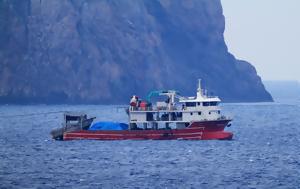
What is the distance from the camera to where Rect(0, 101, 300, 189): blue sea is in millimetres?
72188

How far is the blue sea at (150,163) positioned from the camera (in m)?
72.2

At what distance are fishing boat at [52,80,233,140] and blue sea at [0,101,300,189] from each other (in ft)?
3.92

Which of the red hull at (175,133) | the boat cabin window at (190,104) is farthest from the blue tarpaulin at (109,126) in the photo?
the boat cabin window at (190,104)

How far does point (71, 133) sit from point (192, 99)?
48.2 ft

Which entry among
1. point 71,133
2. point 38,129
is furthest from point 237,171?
point 38,129

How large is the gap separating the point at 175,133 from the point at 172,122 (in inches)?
52.9

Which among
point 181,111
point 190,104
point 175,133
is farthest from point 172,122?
point 190,104

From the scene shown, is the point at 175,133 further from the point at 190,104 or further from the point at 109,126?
the point at 109,126

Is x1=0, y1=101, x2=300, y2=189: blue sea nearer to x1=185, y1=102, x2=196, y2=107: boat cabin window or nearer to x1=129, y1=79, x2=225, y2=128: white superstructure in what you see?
x1=129, y1=79, x2=225, y2=128: white superstructure

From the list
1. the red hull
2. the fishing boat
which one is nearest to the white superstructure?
the fishing boat

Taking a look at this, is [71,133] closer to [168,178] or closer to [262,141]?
[262,141]

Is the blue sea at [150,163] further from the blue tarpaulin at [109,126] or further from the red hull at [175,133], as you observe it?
→ the blue tarpaulin at [109,126]

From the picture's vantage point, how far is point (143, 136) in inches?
4210

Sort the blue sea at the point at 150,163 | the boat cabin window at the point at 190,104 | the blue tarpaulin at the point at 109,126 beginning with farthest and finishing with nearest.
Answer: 1. the blue tarpaulin at the point at 109,126
2. the boat cabin window at the point at 190,104
3. the blue sea at the point at 150,163
